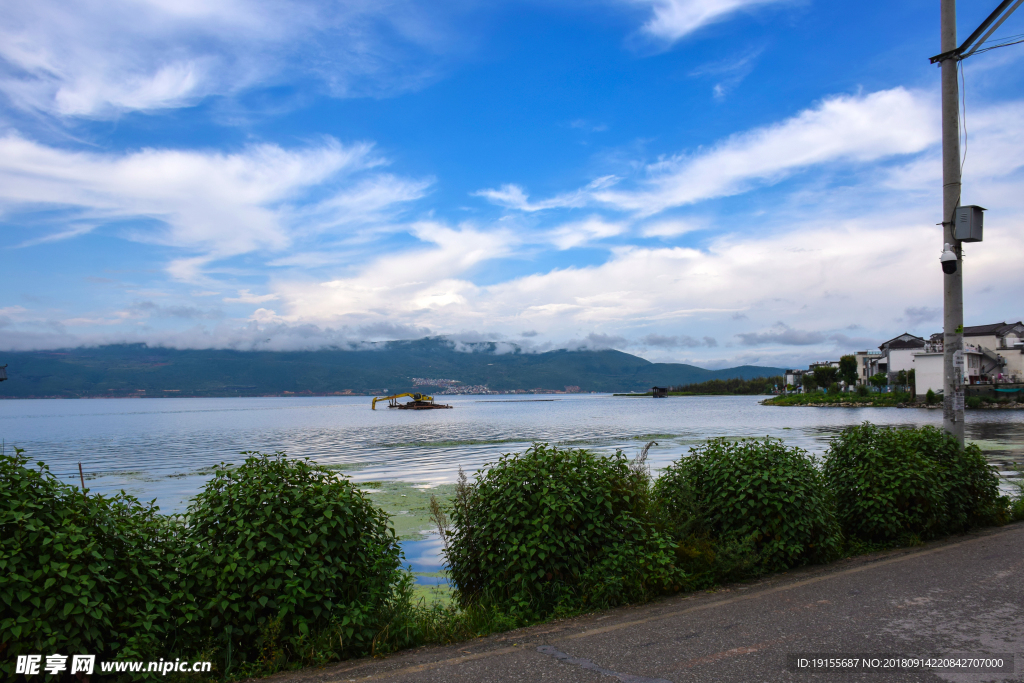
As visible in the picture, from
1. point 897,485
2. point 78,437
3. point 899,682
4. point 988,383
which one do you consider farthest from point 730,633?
point 988,383

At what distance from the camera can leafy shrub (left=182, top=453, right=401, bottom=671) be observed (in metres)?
4.92

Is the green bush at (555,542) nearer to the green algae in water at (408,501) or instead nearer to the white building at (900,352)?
the green algae in water at (408,501)

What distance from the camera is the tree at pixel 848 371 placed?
501 ft

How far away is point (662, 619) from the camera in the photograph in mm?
5930

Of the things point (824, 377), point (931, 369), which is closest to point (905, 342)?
point (824, 377)

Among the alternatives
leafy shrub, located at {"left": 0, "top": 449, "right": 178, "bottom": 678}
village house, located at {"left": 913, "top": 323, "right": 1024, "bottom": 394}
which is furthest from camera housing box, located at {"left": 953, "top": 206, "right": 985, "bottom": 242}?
village house, located at {"left": 913, "top": 323, "right": 1024, "bottom": 394}

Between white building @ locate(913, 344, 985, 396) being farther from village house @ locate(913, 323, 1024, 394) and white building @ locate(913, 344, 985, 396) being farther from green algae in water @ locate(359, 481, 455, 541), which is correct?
green algae in water @ locate(359, 481, 455, 541)

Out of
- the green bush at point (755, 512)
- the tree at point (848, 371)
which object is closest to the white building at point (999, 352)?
the tree at point (848, 371)

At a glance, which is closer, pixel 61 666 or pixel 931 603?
pixel 61 666

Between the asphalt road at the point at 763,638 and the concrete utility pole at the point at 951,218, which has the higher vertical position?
the concrete utility pole at the point at 951,218

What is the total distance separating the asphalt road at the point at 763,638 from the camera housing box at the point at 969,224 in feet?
18.4

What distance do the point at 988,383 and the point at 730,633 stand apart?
388 feet

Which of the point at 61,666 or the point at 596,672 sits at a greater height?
the point at 61,666

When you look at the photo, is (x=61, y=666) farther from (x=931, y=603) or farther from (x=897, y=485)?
(x=897, y=485)
